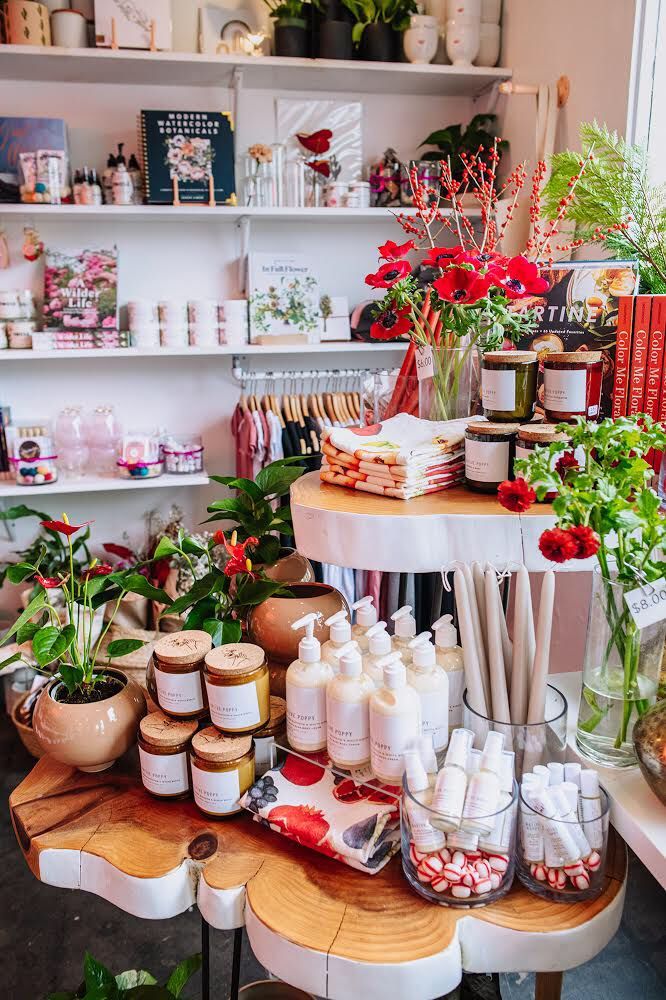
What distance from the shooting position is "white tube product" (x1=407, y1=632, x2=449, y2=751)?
1.10 metres

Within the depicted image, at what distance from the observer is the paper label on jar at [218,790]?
3.73 ft

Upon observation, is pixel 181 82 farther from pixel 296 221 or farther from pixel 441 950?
pixel 441 950

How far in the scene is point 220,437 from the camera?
11.3 ft

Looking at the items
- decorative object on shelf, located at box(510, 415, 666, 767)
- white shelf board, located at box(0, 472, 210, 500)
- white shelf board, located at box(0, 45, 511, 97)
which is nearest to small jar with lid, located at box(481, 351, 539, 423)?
decorative object on shelf, located at box(510, 415, 666, 767)

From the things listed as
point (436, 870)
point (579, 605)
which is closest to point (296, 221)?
point (579, 605)

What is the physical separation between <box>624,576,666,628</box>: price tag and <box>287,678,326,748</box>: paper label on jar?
0.45 m

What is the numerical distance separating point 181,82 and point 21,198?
78 centimetres

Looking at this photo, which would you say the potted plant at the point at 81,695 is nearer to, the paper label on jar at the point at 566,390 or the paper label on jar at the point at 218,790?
the paper label on jar at the point at 218,790

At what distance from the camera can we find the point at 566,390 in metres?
1.22

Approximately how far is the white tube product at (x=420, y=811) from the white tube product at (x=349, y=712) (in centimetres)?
12

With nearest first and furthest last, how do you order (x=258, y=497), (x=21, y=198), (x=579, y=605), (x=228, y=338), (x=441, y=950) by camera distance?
(x=441, y=950)
(x=258, y=497)
(x=579, y=605)
(x=21, y=198)
(x=228, y=338)

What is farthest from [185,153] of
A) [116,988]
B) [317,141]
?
[116,988]

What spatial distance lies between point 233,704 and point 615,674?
0.53 meters

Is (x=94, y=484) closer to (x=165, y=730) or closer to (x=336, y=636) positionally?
(x=165, y=730)
